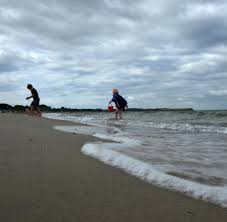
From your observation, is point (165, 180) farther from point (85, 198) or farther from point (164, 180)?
point (85, 198)

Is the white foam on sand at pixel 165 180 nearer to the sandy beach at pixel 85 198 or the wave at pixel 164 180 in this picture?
the wave at pixel 164 180

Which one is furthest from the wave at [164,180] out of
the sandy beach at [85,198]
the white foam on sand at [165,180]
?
the sandy beach at [85,198]

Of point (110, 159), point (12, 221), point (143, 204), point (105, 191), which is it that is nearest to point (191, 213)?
point (143, 204)

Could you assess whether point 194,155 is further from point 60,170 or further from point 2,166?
point 2,166

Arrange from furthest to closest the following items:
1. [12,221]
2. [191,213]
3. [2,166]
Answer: [2,166] < [191,213] < [12,221]

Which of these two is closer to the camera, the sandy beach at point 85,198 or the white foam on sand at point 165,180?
the sandy beach at point 85,198

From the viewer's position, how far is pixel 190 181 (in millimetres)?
2475

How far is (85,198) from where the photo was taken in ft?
6.49

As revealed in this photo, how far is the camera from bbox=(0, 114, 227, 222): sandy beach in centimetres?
169

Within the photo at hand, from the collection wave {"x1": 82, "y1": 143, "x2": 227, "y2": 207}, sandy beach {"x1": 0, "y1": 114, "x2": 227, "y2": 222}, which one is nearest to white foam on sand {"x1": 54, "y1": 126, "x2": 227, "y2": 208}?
wave {"x1": 82, "y1": 143, "x2": 227, "y2": 207}

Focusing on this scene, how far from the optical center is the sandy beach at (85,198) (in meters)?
1.69

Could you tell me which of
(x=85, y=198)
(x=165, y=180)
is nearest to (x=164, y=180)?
(x=165, y=180)

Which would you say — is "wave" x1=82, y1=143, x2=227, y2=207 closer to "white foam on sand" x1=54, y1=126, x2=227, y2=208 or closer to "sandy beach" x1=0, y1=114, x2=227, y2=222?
"white foam on sand" x1=54, y1=126, x2=227, y2=208

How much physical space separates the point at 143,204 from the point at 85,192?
452 millimetres
